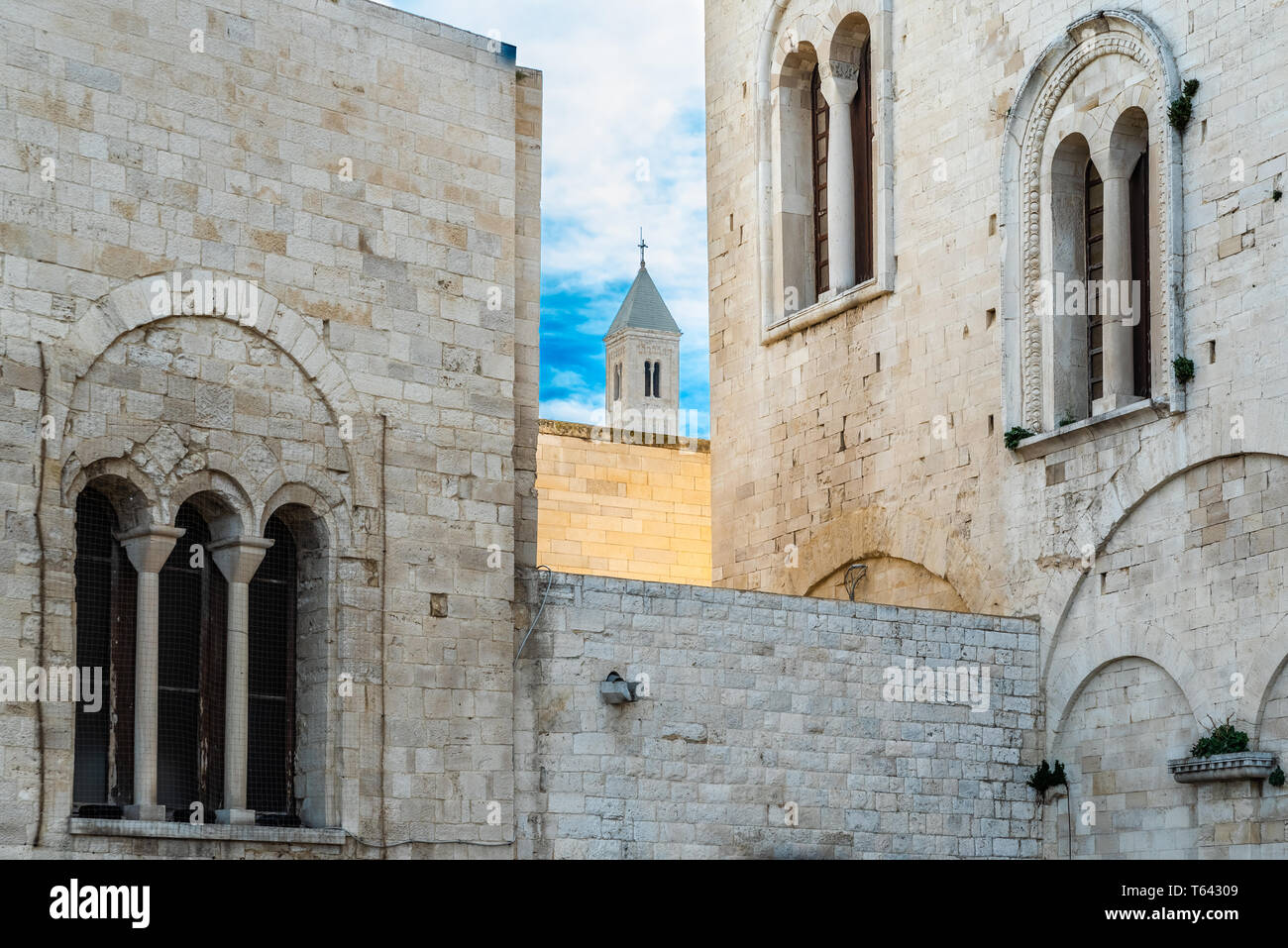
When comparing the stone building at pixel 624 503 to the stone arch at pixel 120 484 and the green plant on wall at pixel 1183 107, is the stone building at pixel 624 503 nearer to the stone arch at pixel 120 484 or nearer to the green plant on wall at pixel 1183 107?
the green plant on wall at pixel 1183 107

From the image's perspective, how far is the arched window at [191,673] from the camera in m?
14.6

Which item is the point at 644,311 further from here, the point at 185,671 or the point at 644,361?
the point at 185,671

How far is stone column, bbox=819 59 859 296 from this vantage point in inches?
862

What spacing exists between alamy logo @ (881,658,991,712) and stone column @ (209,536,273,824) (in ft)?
19.0

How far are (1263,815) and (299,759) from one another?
25.0 ft

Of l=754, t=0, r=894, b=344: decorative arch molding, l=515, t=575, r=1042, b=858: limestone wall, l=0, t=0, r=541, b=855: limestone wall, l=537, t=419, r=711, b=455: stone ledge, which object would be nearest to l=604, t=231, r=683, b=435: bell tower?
l=537, t=419, r=711, b=455: stone ledge

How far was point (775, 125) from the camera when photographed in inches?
896

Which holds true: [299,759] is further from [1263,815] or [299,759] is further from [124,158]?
[1263,815]

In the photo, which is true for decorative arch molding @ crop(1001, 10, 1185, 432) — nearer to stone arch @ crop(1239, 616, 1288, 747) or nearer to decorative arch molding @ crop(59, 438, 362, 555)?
stone arch @ crop(1239, 616, 1288, 747)

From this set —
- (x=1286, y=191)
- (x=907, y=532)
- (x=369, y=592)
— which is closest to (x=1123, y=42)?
(x=1286, y=191)

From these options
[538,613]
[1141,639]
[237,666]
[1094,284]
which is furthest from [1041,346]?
[237,666]

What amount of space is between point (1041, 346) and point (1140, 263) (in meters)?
1.16
